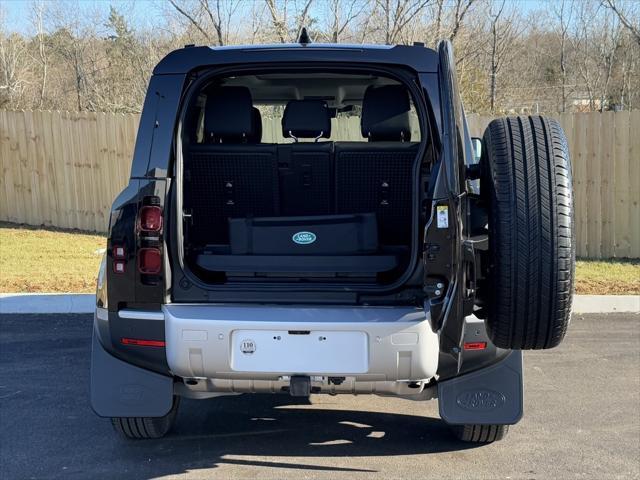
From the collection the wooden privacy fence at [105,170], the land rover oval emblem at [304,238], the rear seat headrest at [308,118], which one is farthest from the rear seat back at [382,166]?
the wooden privacy fence at [105,170]

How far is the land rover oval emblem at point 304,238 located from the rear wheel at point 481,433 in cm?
134

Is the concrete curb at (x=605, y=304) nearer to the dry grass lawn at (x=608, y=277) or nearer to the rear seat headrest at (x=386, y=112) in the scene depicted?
the dry grass lawn at (x=608, y=277)

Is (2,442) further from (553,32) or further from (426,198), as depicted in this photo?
(553,32)

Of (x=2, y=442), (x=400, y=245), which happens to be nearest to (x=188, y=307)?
(x=400, y=245)

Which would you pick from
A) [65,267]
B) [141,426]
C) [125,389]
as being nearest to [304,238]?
[125,389]

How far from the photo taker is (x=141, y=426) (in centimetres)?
396

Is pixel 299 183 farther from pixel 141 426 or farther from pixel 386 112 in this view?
pixel 141 426

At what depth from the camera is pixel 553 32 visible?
876 inches

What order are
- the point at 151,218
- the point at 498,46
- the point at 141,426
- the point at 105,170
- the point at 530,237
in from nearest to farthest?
the point at 530,237, the point at 151,218, the point at 141,426, the point at 105,170, the point at 498,46

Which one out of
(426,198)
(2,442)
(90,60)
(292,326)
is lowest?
(2,442)

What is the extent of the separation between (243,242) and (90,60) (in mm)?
20889

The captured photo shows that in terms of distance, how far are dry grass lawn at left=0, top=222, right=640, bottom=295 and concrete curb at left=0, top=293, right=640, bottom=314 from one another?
0.29 meters

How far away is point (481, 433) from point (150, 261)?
2.06 metres

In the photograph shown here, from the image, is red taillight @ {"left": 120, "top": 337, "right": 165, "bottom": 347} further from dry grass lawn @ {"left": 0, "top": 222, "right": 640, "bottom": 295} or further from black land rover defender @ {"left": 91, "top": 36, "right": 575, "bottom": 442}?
dry grass lawn @ {"left": 0, "top": 222, "right": 640, "bottom": 295}
